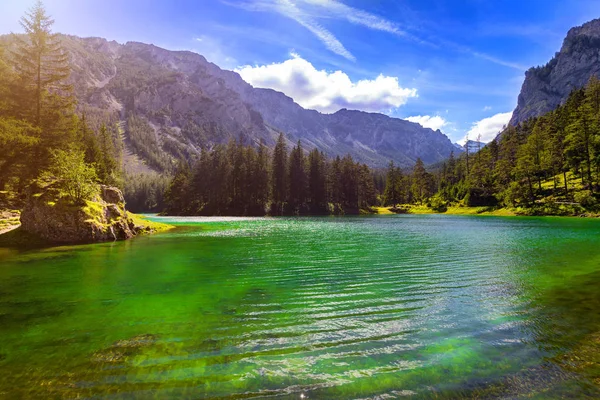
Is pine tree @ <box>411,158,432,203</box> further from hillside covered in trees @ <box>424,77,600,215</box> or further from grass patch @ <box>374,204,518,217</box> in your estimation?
hillside covered in trees @ <box>424,77,600,215</box>

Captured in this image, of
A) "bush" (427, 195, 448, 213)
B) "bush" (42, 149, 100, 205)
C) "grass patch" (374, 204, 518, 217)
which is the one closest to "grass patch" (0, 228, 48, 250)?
"bush" (42, 149, 100, 205)

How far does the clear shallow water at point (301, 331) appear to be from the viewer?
6.35m

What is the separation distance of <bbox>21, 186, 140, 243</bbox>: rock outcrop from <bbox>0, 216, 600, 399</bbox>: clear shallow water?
46.6ft

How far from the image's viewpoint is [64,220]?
31906mm

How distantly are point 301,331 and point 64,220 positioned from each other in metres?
33.6

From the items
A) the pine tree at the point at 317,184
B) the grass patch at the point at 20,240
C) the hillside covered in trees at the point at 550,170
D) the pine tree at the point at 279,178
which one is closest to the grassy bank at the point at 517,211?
the hillside covered in trees at the point at 550,170

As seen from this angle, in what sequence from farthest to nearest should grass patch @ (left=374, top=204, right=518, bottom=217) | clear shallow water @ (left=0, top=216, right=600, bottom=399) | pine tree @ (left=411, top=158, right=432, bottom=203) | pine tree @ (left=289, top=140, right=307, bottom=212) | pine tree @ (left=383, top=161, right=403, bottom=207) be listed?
pine tree @ (left=383, top=161, right=403, bottom=207)
pine tree @ (left=411, top=158, right=432, bottom=203)
pine tree @ (left=289, top=140, right=307, bottom=212)
grass patch @ (left=374, top=204, right=518, bottom=217)
clear shallow water @ (left=0, top=216, right=600, bottom=399)

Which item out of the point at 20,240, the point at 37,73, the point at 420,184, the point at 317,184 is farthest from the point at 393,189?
the point at 20,240

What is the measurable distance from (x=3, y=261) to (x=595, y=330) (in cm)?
3198

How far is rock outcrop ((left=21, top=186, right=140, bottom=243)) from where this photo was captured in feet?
102

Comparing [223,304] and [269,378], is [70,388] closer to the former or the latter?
[269,378]

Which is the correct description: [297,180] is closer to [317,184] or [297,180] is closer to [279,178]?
[279,178]

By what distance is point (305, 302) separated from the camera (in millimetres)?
12352

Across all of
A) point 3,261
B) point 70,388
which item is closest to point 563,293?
point 70,388
